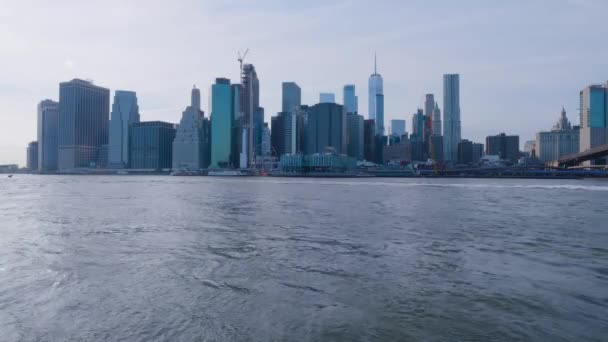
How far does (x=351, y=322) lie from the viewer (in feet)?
28.9

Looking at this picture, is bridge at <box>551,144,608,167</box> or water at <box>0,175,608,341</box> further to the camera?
bridge at <box>551,144,608,167</box>

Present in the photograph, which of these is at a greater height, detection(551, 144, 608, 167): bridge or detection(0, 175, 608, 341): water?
detection(551, 144, 608, 167): bridge

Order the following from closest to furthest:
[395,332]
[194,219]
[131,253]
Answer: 1. [395,332]
2. [131,253]
3. [194,219]

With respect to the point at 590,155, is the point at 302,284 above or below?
below

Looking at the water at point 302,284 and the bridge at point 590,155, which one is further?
the bridge at point 590,155

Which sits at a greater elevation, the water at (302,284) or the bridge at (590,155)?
the bridge at (590,155)

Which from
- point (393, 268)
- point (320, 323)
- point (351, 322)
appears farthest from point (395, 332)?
point (393, 268)

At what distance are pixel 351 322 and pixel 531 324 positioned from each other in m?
3.67

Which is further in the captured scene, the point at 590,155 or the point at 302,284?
the point at 590,155

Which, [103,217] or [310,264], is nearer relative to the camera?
[310,264]

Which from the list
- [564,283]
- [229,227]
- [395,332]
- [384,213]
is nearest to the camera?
[395,332]

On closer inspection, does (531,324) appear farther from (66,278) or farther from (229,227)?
(229,227)

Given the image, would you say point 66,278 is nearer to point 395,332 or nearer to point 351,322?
point 351,322

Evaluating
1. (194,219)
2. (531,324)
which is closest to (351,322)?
(531,324)
